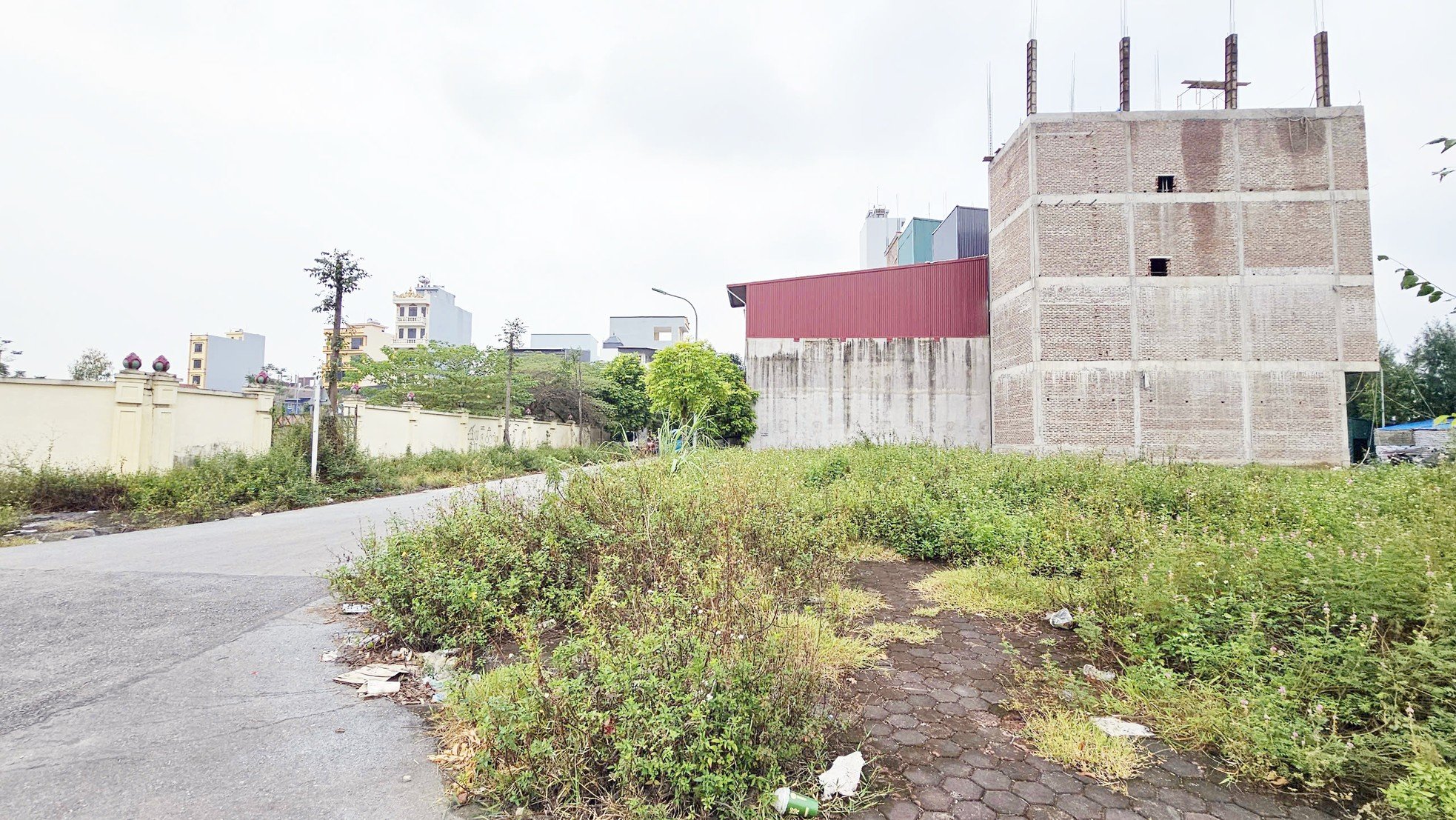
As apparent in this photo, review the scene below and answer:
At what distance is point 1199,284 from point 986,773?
20.8 metres

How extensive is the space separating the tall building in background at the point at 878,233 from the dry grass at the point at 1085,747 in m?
38.7

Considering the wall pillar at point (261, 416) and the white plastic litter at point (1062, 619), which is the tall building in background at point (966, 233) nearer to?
the white plastic litter at point (1062, 619)

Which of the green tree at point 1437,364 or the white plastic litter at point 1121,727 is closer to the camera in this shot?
the white plastic litter at point 1121,727

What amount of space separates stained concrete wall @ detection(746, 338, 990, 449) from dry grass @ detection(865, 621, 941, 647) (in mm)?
17548

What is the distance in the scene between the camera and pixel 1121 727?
2.63 m

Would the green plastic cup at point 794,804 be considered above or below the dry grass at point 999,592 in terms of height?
below

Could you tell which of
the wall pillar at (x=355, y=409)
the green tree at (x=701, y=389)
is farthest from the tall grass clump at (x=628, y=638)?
the green tree at (x=701, y=389)

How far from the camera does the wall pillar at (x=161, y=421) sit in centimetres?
1118

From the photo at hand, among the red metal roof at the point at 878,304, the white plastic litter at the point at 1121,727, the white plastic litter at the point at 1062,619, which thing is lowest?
the white plastic litter at the point at 1121,727

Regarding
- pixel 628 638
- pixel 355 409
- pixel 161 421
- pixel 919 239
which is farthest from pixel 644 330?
pixel 628 638

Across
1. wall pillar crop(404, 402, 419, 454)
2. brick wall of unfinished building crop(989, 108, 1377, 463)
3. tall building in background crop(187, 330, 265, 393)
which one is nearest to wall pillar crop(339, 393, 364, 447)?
wall pillar crop(404, 402, 419, 454)

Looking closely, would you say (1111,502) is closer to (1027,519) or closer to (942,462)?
Result: (1027,519)

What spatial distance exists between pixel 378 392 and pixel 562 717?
3446 centimetres

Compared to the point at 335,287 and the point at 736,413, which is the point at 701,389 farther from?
the point at 335,287
